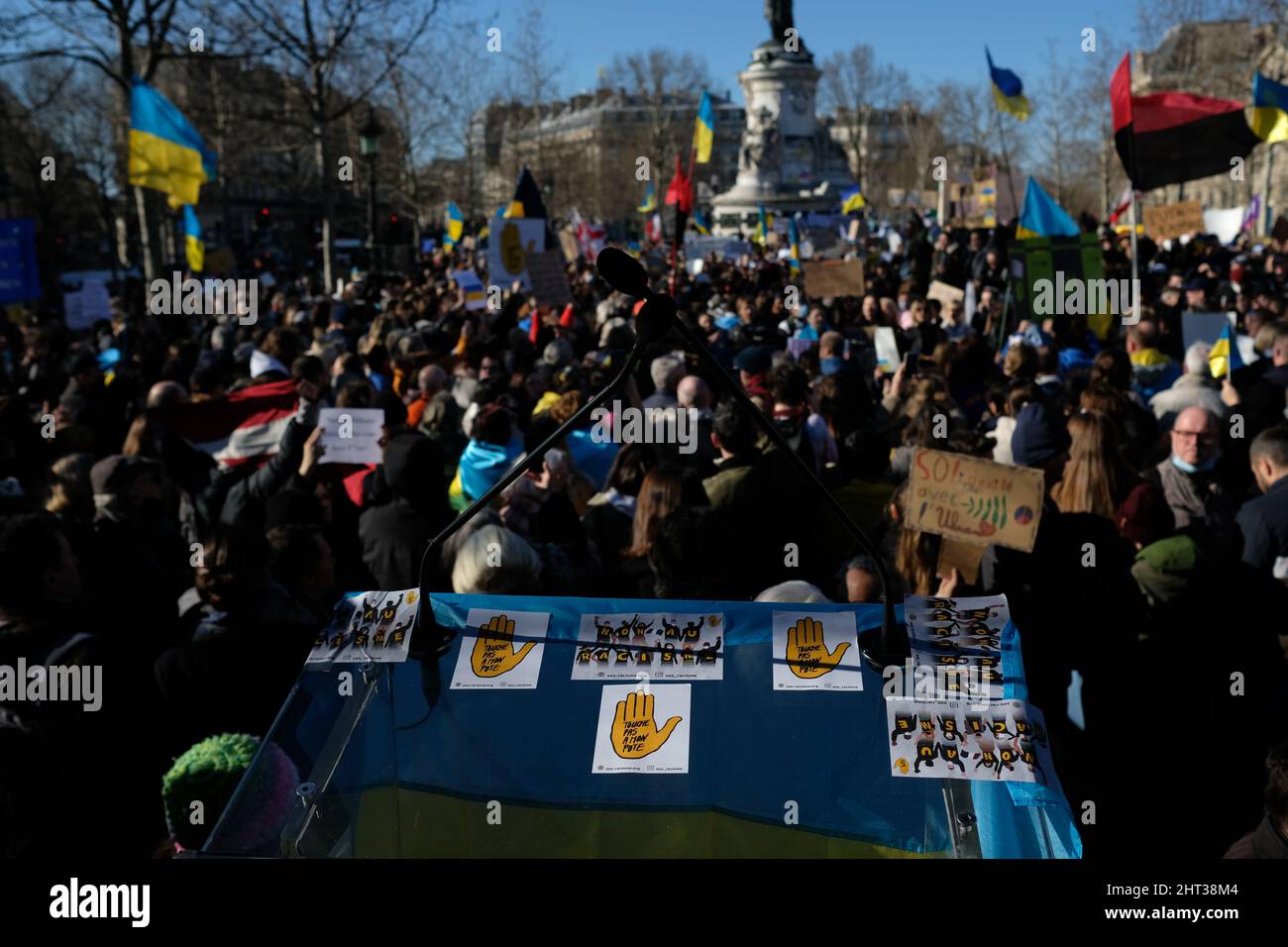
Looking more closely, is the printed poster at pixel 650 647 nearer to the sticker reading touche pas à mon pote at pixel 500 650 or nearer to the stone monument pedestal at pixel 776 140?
the sticker reading touche pas à mon pote at pixel 500 650

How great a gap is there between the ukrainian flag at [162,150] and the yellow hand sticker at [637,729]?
Result: 37.1 feet

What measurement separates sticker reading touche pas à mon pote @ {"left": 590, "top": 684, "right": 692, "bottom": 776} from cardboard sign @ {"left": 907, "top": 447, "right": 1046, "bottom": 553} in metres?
1.96

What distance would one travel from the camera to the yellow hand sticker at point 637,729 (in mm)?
1764

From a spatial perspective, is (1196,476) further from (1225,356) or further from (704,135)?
(704,135)

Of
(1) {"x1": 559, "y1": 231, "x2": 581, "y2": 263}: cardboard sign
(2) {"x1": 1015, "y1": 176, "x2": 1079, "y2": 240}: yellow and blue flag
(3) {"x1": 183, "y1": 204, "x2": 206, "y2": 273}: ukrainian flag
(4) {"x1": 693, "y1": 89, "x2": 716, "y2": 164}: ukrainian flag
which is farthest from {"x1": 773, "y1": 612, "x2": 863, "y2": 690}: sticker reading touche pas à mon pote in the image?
(1) {"x1": 559, "y1": 231, "x2": 581, "y2": 263}: cardboard sign

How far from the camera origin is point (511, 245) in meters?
12.5

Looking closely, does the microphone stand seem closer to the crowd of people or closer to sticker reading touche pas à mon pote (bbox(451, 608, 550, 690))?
sticker reading touche pas à mon pote (bbox(451, 608, 550, 690))

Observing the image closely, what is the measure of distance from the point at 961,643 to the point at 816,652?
0.23 meters

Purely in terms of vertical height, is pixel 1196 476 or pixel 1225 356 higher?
pixel 1225 356

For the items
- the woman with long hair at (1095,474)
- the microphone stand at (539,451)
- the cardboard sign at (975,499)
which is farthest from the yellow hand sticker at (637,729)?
the woman with long hair at (1095,474)

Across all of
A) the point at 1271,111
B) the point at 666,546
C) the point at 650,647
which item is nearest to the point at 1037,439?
the point at 666,546

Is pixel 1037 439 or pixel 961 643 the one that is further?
pixel 1037 439
